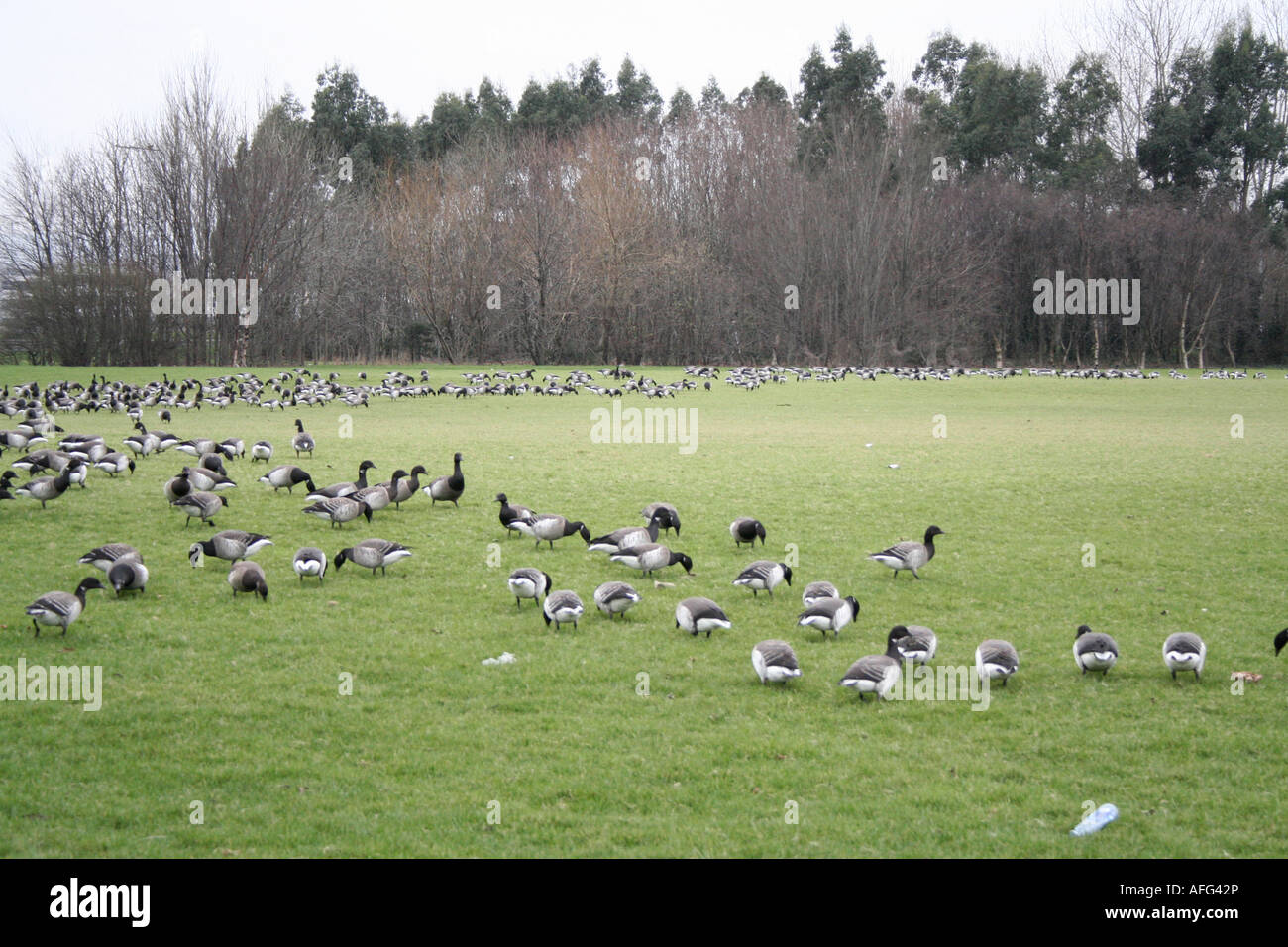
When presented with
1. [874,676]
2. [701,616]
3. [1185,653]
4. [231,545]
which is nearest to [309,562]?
[231,545]

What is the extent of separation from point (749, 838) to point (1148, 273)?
8224 cm

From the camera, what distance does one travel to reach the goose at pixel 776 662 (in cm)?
890

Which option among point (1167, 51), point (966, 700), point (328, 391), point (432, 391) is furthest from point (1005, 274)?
point (966, 700)

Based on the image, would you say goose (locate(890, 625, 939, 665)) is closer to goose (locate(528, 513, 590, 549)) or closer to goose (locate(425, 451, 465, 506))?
goose (locate(528, 513, 590, 549))

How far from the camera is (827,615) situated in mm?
10242

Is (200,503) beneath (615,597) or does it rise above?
above

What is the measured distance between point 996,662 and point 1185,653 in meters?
1.80

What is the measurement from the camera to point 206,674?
938cm

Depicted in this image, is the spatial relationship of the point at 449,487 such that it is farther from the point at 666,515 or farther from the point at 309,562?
the point at 309,562

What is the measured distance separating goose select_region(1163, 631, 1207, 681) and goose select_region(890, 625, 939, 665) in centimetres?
212

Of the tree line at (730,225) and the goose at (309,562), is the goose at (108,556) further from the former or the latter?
the tree line at (730,225)

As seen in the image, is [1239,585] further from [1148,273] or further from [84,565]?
[1148,273]

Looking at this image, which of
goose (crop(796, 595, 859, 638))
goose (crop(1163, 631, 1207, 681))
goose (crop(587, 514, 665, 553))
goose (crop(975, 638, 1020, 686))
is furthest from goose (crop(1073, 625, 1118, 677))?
goose (crop(587, 514, 665, 553))

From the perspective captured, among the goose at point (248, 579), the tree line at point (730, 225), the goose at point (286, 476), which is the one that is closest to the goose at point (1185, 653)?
the goose at point (248, 579)
